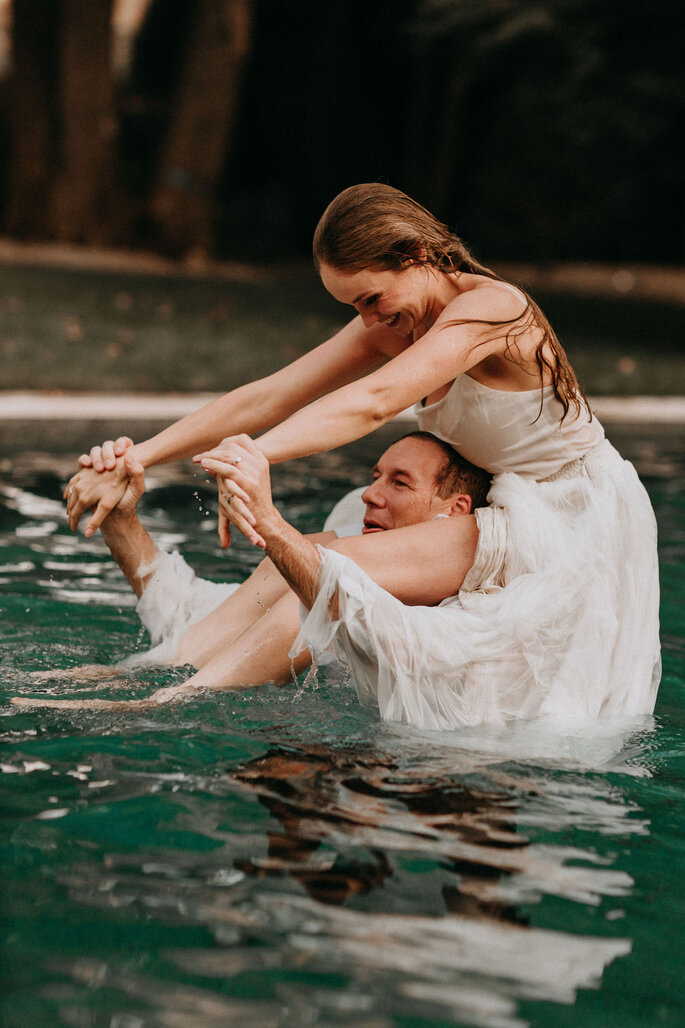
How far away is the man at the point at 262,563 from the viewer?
3.28 m

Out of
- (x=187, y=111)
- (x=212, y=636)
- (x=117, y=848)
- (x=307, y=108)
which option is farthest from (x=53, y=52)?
(x=117, y=848)

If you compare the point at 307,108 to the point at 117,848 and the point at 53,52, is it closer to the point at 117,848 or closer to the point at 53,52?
the point at 53,52

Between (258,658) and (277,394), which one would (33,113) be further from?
(258,658)

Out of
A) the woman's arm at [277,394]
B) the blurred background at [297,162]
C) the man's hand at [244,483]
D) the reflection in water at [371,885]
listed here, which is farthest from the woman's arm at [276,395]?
the blurred background at [297,162]

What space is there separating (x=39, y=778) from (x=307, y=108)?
2165 centimetres

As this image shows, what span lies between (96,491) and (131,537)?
0.98ft

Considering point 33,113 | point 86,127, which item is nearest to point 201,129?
point 86,127

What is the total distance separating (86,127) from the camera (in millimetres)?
19250

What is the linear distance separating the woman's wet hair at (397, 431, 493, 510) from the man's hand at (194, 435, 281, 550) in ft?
2.67

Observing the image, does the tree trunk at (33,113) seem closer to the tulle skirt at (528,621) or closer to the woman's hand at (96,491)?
the woman's hand at (96,491)

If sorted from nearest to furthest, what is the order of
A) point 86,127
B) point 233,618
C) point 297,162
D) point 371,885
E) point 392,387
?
point 371,885
point 392,387
point 233,618
point 86,127
point 297,162

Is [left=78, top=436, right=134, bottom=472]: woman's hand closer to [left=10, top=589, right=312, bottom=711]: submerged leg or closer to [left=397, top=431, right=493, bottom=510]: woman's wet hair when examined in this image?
[left=10, top=589, right=312, bottom=711]: submerged leg

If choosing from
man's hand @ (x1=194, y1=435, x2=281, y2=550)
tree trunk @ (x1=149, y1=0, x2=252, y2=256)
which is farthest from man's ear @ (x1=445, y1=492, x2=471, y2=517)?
tree trunk @ (x1=149, y1=0, x2=252, y2=256)

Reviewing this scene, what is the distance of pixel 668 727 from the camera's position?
3.88 metres
